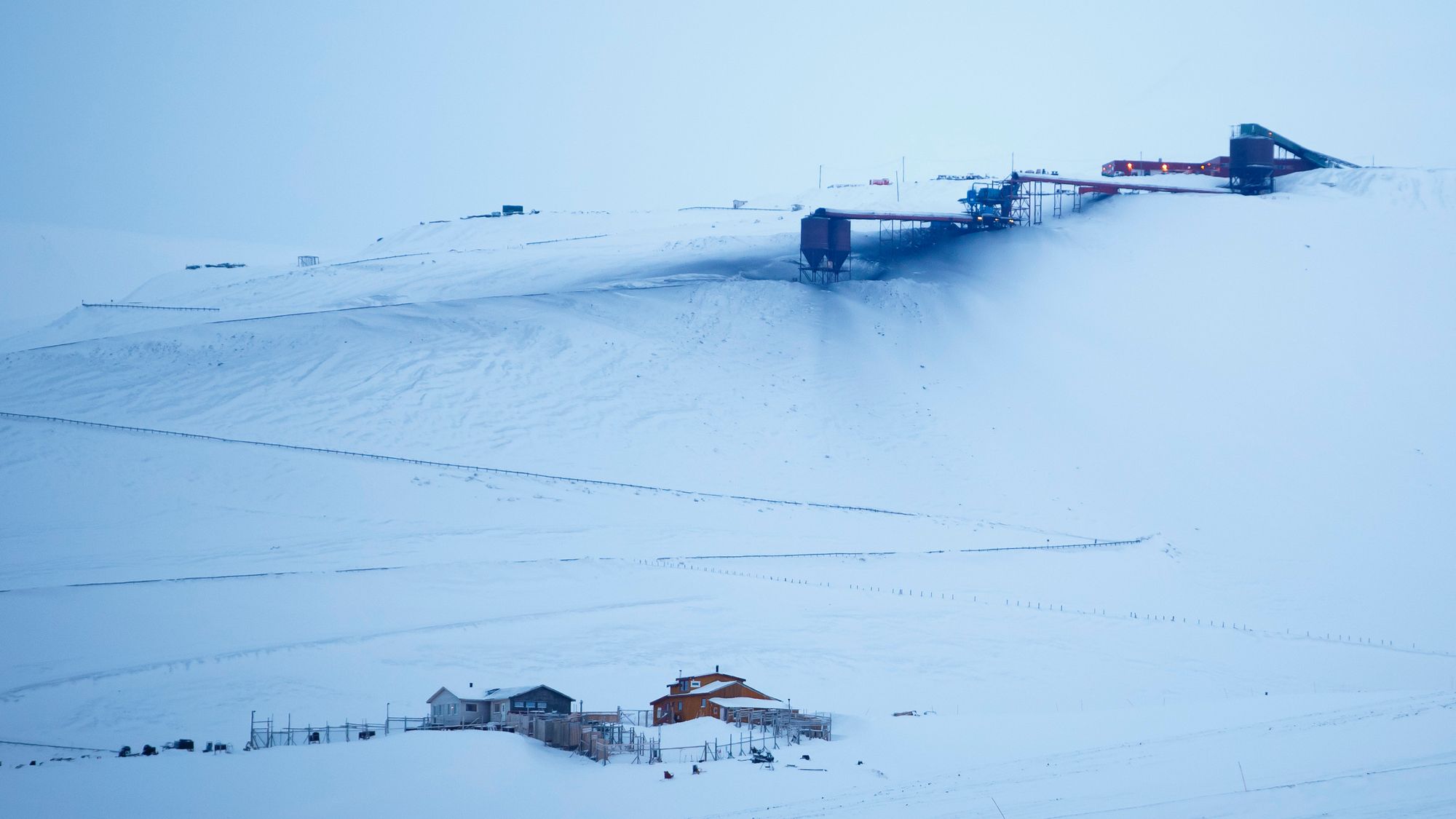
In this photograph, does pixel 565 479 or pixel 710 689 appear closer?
pixel 710 689

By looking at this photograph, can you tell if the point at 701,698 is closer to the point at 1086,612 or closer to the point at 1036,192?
the point at 1086,612

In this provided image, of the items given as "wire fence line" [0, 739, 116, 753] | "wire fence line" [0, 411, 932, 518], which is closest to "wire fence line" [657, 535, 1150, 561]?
"wire fence line" [0, 411, 932, 518]

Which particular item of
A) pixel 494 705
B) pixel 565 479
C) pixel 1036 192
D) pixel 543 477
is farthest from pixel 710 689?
pixel 1036 192

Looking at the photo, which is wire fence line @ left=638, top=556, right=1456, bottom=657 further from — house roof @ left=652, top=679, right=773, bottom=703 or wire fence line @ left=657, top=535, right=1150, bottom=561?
house roof @ left=652, top=679, right=773, bottom=703

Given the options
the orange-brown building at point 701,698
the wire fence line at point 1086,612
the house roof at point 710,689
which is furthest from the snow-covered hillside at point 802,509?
the house roof at point 710,689

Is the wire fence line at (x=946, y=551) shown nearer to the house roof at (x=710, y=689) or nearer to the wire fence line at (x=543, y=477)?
the wire fence line at (x=543, y=477)

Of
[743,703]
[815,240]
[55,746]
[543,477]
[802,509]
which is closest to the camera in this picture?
[55,746]

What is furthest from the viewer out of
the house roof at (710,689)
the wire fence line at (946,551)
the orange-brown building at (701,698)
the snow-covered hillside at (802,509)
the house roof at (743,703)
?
the wire fence line at (946,551)
